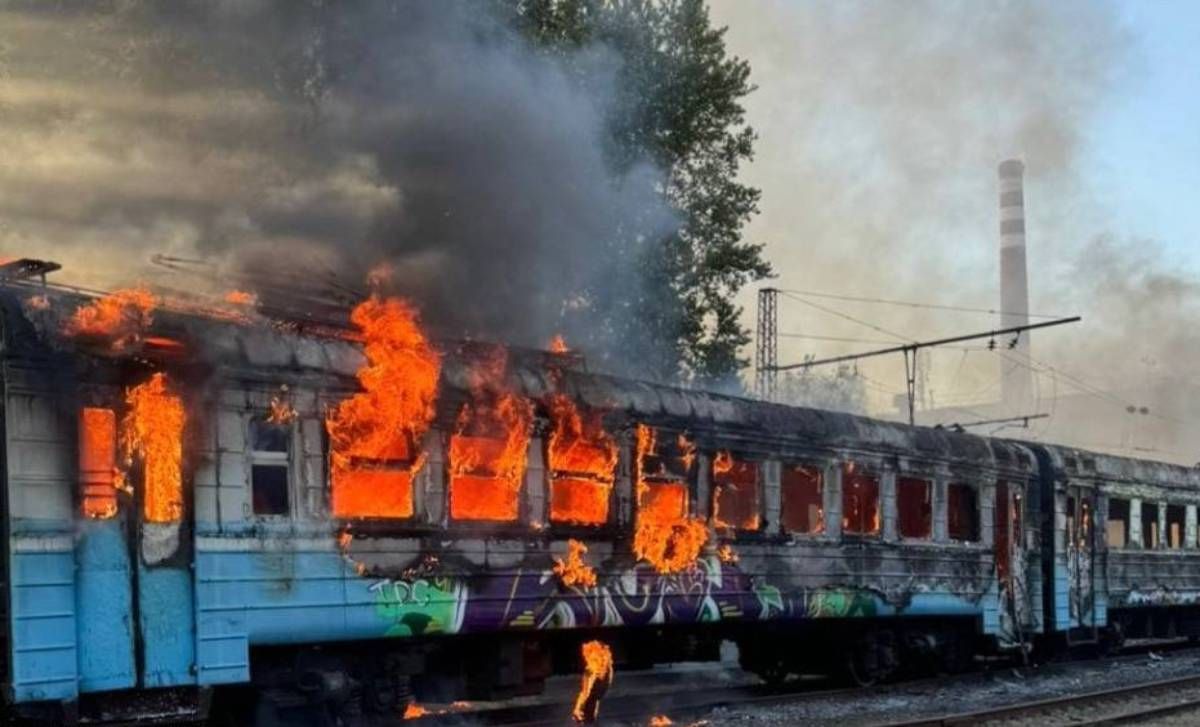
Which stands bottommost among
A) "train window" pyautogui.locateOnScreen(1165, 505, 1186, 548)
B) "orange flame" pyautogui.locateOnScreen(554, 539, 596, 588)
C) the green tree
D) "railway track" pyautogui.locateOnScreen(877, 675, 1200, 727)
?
"railway track" pyautogui.locateOnScreen(877, 675, 1200, 727)

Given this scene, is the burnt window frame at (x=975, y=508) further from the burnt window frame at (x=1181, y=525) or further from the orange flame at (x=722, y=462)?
the burnt window frame at (x=1181, y=525)

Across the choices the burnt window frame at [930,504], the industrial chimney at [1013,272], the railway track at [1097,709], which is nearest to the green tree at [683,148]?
the burnt window frame at [930,504]

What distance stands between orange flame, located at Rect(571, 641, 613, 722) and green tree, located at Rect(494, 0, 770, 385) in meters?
8.48

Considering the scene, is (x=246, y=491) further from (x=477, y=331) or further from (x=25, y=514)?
(x=477, y=331)

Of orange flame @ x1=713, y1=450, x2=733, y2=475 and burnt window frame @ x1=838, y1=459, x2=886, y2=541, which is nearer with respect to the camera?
orange flame @ x1=713, y1=450, x2=733, y2=475

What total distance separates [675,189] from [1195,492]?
10859 millimetres

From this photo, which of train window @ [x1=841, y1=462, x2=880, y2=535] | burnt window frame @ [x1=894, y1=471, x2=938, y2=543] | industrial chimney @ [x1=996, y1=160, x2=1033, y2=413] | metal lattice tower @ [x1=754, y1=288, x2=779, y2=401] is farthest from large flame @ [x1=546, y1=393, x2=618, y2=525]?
industrial chimney @ [x1=996, y1=160, x2=1033, y2=413]

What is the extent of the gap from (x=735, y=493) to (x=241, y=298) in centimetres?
534

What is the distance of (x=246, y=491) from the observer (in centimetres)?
905

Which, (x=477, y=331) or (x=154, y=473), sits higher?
(x=477, y=331)

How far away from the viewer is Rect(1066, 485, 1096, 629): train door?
18.0m

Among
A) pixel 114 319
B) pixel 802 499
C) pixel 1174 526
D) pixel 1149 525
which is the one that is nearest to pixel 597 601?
pixel 802 499

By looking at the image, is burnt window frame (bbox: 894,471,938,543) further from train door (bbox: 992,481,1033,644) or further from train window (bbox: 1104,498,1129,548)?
train window (bbox: 1104,498,1129,548)

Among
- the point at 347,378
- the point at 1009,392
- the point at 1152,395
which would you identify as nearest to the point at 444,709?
the point at 347,378
